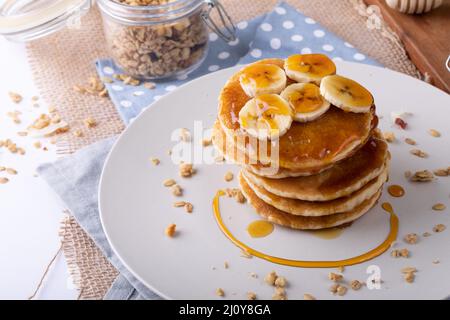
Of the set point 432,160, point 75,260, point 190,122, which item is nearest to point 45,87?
point 190,122

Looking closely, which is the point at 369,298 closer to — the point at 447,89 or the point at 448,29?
the point at 447,89

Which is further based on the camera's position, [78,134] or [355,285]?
[78,134]

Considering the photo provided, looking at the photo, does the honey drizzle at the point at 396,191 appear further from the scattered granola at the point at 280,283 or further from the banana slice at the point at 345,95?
the scattered granola at the point at 280,283

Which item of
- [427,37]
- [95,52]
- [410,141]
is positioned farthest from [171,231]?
[427,37]

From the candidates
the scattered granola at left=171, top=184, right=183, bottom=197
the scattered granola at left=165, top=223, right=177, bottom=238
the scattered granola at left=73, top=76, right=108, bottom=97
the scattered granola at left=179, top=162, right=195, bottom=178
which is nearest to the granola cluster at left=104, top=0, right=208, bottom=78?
the scattered granola at left=73, top=76, right=108, bottom=97

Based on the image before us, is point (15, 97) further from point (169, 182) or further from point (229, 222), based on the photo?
point (229, 222)

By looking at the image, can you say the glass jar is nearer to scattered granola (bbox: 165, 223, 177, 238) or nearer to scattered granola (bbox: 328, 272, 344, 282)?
scattered granola (bbox: 165, 223, 177, 238)
